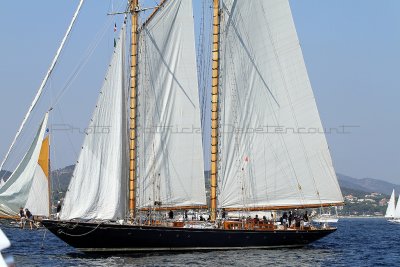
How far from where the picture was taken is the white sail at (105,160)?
45125mm

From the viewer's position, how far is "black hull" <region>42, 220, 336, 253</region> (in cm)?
4522

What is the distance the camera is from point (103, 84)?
45969 millimetres

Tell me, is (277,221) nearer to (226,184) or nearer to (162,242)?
(226,184)

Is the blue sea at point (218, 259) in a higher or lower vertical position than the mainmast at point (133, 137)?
lower

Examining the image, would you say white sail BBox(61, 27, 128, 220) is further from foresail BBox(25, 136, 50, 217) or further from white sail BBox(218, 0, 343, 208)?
white sail BBox(218, 0, 343, 208)

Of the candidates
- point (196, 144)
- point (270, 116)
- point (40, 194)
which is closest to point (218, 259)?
point (196, 144)

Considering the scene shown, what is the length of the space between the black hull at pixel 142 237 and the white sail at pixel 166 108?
2.87 meters

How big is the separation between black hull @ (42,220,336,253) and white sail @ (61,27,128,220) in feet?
3.01

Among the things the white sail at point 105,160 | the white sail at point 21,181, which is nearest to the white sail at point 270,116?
the white sail at point 105,160

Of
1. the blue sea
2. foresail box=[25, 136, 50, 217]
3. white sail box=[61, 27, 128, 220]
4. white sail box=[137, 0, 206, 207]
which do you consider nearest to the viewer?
the blue sea

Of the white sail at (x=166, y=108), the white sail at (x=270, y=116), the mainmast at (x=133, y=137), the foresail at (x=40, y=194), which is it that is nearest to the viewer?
the foresail at (x=40, y=194)

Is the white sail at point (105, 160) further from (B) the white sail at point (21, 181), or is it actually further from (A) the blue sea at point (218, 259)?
(B) the white sail at point (21, 181)

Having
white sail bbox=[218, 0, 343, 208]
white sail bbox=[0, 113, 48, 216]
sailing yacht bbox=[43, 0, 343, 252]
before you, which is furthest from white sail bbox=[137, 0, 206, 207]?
white sail bbox=[0, 113, 48, 216]

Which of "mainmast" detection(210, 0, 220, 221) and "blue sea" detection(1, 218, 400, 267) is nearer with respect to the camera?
"blue sea" detection(1, 218, 400, 267)
